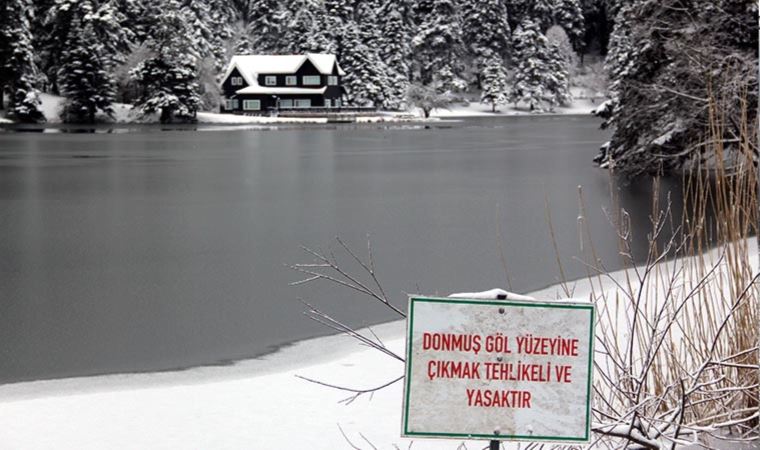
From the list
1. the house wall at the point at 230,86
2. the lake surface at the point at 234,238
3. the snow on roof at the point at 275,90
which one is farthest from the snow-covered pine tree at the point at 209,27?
the lake surface at the point at 234,238

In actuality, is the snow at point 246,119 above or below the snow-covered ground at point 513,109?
below

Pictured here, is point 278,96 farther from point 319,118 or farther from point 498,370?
point 498,370

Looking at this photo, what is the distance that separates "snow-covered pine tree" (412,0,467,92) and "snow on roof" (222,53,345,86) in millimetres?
10511

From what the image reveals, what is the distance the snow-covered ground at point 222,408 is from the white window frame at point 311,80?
180 feet

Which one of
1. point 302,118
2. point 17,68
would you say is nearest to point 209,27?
point 302,118

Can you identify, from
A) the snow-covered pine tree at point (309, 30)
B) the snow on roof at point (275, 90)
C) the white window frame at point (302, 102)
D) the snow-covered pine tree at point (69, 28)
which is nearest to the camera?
the snow-covered pine tree at point (69, 28)

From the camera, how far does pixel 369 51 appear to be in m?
62.4

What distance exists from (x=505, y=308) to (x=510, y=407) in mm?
225

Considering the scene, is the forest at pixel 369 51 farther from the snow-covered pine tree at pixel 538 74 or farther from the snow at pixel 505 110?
the snow at pixel 505 110

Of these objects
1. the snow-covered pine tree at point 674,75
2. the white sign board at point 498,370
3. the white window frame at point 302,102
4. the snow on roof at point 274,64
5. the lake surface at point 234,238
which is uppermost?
the snow on roof at point 274,64

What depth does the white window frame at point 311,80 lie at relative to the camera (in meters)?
61.1

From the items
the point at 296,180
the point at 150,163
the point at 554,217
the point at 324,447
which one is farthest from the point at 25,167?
the point at 324,447

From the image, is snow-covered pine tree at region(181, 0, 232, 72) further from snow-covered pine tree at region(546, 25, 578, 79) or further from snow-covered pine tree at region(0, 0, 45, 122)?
snow-covered pine tree at region(546, 25, 578, 79)

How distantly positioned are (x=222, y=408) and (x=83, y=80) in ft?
149
